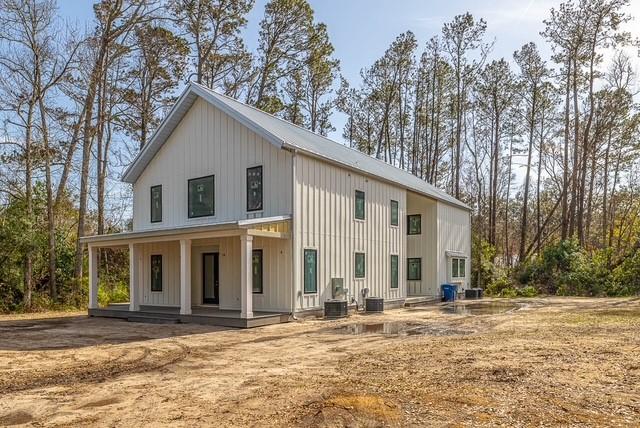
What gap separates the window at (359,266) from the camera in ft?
54.7

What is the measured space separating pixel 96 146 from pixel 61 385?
20.0 metres

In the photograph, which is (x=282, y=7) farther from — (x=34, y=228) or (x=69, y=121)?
(x=34, y=228)

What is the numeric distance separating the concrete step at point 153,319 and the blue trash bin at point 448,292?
42.0ft

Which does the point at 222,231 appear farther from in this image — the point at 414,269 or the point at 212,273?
the point at 414,269

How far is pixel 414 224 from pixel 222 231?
1254 cm

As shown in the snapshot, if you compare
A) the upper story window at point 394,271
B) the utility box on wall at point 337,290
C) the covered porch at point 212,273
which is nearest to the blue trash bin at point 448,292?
the upper story window at point 394,271

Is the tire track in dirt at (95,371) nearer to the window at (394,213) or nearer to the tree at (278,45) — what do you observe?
the window at (394,213)

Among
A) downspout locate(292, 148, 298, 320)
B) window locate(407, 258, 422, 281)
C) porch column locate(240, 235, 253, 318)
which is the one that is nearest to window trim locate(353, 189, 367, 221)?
downspout locate(292, 148, 298, 320)

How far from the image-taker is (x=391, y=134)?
1433 inches

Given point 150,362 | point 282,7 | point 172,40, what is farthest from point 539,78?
point 150,362

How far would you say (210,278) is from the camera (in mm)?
15875

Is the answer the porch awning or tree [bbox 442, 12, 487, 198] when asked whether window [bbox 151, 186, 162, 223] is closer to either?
the porch awning

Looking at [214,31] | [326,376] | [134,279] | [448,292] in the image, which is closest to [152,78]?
[214,31]

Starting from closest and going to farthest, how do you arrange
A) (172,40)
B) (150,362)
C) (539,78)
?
(150,362), (172,40), (539,78)
